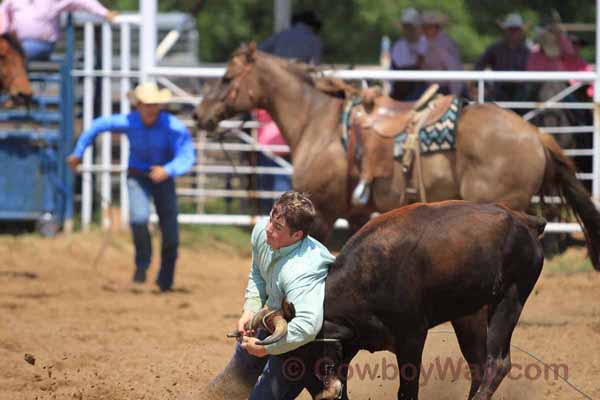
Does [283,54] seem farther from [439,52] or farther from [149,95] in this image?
[149,95]

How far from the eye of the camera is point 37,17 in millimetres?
11148

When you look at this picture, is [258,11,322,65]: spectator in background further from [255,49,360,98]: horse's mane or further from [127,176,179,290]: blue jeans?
[127,176,179,290]: blue jeans

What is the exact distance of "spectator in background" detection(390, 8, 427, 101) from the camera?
1025cm

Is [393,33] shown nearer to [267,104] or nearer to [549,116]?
[549,116]

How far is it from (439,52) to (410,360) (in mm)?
6645

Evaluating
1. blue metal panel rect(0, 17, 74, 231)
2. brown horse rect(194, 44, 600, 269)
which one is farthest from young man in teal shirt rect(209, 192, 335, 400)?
blue metal panel rect(0, 17, 74, 231)

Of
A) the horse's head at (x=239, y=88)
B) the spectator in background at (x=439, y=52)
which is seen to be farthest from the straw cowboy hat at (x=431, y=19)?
the horse's head at (x=239, y=88)

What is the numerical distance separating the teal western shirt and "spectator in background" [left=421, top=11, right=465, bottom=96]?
6021 millimetres

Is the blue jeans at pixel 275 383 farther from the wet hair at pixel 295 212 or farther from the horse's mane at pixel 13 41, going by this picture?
the horse's mane at pixel 13 41

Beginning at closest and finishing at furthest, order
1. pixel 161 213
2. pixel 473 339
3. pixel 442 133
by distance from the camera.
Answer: pixel 473 339 < pixel 442 133 < pixel 161 213

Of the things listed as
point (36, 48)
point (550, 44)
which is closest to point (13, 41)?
point (36, 48)

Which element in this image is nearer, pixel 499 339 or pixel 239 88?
pixel 499 339

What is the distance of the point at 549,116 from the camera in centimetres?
1012

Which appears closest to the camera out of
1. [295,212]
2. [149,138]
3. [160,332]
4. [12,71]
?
[295,212]
